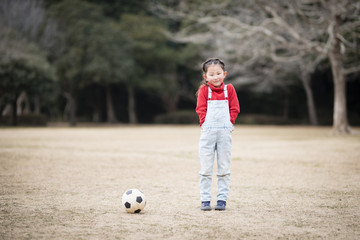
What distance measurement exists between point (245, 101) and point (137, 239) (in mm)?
40094

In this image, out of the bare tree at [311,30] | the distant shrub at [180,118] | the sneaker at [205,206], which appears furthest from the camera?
the distant shrub at [180,118]

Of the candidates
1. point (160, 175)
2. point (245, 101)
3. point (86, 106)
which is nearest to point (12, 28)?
point (86, 106)

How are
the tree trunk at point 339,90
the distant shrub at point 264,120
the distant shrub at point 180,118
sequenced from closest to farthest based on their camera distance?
1. the tree trunk at point 339,90
2. the distant shrub at point 264,120
3. the distant shrub at point 180,118

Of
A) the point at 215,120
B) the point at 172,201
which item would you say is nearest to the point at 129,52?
the point at 172,201

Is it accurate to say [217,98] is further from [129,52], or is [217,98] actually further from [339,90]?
[129,52]

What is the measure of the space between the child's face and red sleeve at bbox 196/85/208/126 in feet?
0.41

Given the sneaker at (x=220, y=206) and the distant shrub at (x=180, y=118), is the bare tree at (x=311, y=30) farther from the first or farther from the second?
the distant shrub at (x=180, y=118)

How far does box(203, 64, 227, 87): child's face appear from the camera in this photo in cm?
478

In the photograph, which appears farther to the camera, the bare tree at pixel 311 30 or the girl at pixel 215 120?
the bare tree at pixel 311 30

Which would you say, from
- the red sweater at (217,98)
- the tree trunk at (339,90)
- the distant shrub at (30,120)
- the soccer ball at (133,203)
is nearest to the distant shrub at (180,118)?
the distant shrub at (30,120)

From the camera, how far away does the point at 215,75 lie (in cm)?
479

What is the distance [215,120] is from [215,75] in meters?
0.53

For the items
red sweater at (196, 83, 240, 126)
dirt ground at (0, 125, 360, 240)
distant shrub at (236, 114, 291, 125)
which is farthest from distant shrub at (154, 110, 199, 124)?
red sweater at (196, 83, 240, 126)

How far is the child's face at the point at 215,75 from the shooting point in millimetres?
4777
